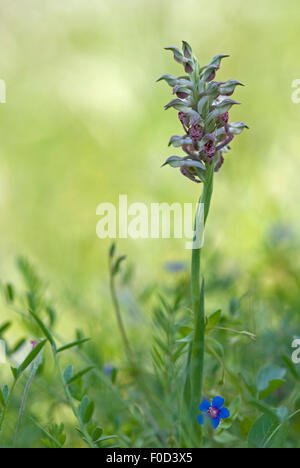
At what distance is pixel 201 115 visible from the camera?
1.68 feet

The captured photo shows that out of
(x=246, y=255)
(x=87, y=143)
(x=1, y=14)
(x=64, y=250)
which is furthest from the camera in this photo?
(x=1, y=14)

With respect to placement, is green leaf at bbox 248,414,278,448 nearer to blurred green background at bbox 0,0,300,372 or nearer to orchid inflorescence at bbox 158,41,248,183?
orchid inflorescence at bbox 158,41,248,183

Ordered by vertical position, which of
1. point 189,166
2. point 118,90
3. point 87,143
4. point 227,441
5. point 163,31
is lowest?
point 227,441

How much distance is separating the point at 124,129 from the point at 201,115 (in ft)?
4.77

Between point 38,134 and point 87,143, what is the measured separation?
180 millimetres

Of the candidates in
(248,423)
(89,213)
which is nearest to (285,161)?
(89,213)

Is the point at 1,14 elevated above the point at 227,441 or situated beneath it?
elevated above

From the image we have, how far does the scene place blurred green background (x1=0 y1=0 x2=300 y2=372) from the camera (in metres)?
1.48

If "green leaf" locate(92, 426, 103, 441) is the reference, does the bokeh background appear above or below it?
above

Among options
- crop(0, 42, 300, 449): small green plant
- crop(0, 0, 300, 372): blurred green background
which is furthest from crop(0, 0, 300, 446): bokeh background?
crop(0, 42, 300, 449): small green plant

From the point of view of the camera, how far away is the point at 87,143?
1948mm

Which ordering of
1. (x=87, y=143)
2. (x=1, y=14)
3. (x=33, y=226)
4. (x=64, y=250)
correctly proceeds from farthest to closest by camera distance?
(x=1, y=14)
(x=87, y=143)
(x=33, y=226)
(x=64, y=250)

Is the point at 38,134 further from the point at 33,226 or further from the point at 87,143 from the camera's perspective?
the point at 33,226

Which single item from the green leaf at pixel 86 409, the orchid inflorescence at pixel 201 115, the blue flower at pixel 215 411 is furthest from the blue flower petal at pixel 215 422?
the orchid inflorescence at pixel 201 115
